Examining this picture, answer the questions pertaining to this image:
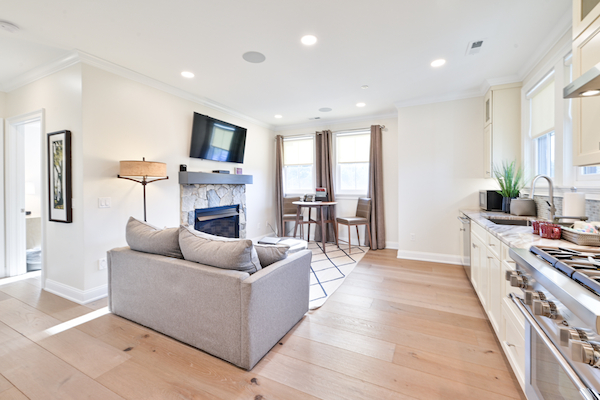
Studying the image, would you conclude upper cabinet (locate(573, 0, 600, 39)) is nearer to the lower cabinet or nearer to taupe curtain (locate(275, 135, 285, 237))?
the lower cabinet

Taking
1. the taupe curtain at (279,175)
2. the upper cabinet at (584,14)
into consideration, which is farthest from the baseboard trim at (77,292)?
the upper cabinet at (584,14)

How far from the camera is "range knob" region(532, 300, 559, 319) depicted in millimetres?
894

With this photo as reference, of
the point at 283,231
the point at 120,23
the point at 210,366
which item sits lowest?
the point at 210,366

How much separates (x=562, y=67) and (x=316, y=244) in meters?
4.27

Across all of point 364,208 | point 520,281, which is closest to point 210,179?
point 364,208

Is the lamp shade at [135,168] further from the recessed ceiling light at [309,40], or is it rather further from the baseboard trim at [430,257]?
the baseboard trim at [430,257]

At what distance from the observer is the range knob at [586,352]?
66 centimetres

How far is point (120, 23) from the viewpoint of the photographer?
2201mm

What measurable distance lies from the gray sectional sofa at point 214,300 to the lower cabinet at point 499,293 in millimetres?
1441

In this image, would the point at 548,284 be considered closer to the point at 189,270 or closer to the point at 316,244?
the point at 189,270

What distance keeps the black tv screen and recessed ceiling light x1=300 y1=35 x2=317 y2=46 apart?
7.15 ft

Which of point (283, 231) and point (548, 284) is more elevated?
point (548, 284)

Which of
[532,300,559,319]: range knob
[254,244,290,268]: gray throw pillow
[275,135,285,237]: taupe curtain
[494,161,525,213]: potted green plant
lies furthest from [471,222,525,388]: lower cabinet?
[275,135,285,237]: taupe curtain

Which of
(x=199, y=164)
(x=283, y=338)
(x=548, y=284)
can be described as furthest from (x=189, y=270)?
(x=199, y=164)
